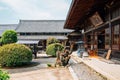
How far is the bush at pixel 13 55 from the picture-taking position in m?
18.0

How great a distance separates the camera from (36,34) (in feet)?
170

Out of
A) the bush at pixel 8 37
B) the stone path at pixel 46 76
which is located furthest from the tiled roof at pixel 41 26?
the stone path at pixel 46 76

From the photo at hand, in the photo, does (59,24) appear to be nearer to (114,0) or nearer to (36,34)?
(36,34)

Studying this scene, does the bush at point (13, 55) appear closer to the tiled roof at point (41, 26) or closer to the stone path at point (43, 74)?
the stone path at point (43, 74)

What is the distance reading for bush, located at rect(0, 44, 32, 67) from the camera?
17969mm

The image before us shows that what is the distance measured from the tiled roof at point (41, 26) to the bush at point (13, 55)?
33163mm

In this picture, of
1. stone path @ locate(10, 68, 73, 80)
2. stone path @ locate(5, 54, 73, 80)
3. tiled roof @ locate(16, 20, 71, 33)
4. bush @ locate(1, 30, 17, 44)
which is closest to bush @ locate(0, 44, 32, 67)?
stone path @ locate(5, 54, 73, 80)

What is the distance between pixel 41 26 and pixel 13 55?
36.6m

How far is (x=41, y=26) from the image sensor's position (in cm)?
5444

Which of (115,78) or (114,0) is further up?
(114,0)

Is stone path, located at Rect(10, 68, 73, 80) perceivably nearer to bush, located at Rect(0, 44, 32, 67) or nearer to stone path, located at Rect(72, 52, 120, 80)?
stone path, located at Rect(72, 52, 120, 80)

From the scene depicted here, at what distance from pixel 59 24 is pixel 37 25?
198 inches

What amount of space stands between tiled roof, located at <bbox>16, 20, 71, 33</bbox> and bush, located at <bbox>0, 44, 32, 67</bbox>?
109ft

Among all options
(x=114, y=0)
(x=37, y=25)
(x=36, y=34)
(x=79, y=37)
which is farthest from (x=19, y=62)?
(x=37, y=25)
